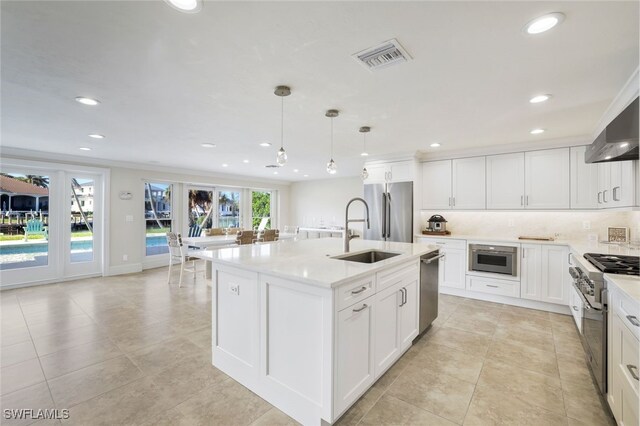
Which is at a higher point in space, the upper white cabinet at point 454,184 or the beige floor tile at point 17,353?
the upper white cabinet at point 454,184

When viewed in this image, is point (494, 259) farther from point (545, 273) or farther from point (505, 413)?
point (505, 413)

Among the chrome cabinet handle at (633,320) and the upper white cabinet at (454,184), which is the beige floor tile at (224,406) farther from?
the upper white cabinet at (454,184)

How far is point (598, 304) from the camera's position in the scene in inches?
74.8

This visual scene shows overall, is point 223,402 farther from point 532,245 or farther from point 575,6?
point 532,245

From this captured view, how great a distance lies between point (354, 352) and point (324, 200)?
711 cm

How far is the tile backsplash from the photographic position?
12.4 feet

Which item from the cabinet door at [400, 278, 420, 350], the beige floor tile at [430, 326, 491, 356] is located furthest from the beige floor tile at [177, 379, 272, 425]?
the beige floor tile at [430, 326, 491, 356]

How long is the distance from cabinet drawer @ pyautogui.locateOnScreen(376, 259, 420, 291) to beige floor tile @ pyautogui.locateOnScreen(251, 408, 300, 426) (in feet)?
3.43

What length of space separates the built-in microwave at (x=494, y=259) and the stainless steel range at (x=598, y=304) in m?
1.67

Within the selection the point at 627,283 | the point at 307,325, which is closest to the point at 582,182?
the point at 627,283

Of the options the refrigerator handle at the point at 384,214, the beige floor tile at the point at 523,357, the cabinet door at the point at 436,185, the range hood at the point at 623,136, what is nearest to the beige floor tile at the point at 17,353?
the beige floor tile at the point at 523,357

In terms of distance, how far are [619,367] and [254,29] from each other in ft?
9.55

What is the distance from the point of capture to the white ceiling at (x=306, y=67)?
1.47 meters

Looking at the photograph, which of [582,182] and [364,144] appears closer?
[582,182]
